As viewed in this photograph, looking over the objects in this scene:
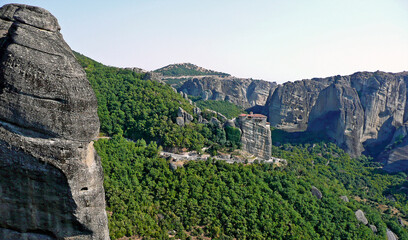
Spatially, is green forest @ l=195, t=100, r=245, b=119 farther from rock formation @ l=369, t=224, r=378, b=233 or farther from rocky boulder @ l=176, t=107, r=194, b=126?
rock formation @ l=369, t=224, r=378, b=233

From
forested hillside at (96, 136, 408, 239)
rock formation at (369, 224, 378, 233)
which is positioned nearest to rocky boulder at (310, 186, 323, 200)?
forested hillside at (96, 136, 408, 239)

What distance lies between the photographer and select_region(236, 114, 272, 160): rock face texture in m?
42.4

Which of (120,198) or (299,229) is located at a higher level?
(120,198)

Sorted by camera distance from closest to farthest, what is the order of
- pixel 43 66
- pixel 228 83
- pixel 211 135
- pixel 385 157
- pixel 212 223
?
pixel 43 66
pixel 212 223
pixel 211 135
pixel 385 157
pixel 228 83

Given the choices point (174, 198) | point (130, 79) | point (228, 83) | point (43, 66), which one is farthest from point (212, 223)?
point (228, 83)

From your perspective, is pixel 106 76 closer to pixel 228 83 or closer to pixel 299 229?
pixel 299 229

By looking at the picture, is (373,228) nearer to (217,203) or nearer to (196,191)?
(217,203)

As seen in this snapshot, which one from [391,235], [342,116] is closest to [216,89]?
[342,116]

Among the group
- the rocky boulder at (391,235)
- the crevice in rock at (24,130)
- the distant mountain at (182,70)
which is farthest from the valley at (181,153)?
the distant mountain at (182,70)

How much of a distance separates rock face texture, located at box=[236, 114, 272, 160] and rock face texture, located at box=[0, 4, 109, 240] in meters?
34.3

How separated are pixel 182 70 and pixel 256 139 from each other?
293 feet

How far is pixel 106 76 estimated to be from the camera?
50.9 m

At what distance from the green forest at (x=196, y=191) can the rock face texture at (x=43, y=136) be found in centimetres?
1412

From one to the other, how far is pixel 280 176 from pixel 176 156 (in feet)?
44.3
